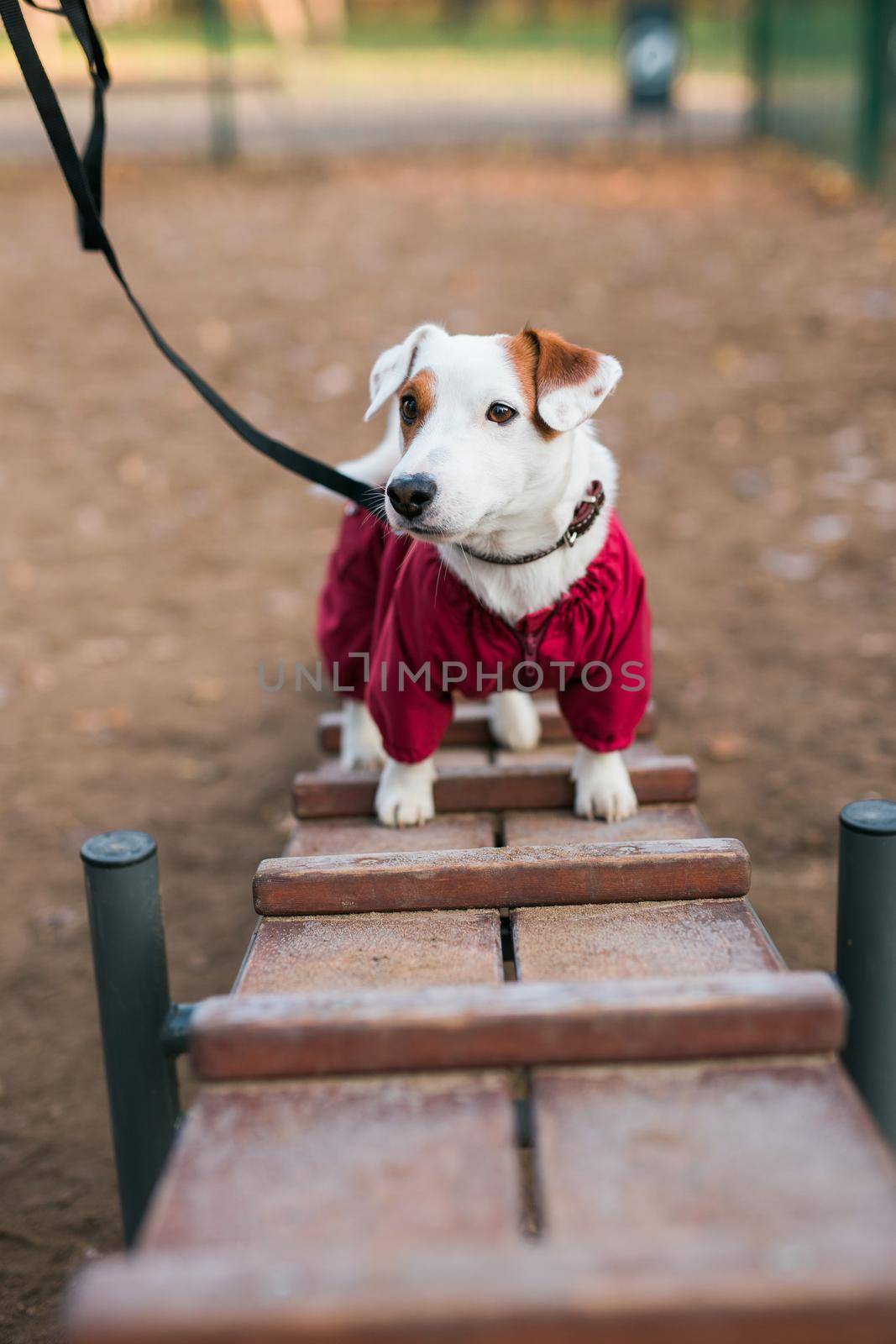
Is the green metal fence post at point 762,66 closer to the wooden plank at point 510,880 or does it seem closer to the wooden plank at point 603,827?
the wooden plank at point 603,827

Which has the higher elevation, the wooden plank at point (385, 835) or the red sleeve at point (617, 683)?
the red sleeve at point (617, 683)

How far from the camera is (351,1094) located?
5.34 ft

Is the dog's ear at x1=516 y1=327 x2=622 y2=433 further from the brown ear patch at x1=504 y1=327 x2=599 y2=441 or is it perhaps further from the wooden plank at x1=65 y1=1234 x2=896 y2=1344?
the wooden plank at x1=65 y1=1234 x2=896 y2=1344

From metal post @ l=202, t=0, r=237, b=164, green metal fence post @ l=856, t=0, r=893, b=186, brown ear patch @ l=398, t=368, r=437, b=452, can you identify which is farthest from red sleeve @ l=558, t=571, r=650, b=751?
metal post @ l=202, t=0, r=237, b=164

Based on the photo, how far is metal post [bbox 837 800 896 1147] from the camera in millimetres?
2078

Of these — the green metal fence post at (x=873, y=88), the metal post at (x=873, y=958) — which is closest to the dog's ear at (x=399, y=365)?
the metal post at (x=873, y=958)

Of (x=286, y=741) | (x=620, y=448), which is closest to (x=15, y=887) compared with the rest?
(x=286, y=741)

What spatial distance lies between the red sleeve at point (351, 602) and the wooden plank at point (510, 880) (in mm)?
825

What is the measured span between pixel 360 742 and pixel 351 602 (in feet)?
1.06

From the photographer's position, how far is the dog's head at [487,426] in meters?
2.15

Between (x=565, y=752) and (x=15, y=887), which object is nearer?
(x=565, y=752)

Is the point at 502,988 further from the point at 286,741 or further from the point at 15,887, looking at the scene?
the point at 286,741

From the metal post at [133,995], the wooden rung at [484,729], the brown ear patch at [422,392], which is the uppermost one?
the brown ear patch at [422,392]

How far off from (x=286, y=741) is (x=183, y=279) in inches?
223
